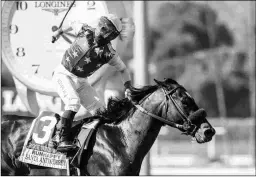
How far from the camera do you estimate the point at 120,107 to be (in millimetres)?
5492

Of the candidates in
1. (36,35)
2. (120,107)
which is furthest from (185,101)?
(36,35)

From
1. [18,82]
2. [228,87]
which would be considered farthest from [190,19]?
[18,82]

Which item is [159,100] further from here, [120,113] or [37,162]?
[37,162]

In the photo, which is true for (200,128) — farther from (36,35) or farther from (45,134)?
(36,35)

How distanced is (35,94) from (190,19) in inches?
1017

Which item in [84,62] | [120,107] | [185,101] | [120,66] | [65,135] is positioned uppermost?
[84,62]

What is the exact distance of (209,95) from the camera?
3403 centimetres

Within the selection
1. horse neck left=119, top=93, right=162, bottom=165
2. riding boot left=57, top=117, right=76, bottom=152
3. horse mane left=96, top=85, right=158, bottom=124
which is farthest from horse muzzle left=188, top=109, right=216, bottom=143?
riding boot left=57, top=117, right=76, bottom=152

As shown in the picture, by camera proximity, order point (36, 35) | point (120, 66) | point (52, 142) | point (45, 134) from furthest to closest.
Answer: point (36, 35), point (120, 66), point (45, 134), point (52, 142)

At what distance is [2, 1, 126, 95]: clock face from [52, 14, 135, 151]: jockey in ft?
4.58

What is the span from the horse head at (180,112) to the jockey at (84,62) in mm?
436

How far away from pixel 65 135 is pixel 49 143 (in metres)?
0.24

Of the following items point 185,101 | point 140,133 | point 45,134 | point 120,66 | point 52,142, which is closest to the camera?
point 185,101

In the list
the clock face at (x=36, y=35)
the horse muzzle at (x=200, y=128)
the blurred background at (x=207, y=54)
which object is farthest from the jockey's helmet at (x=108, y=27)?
the blurred background at (x=207, y=54)
